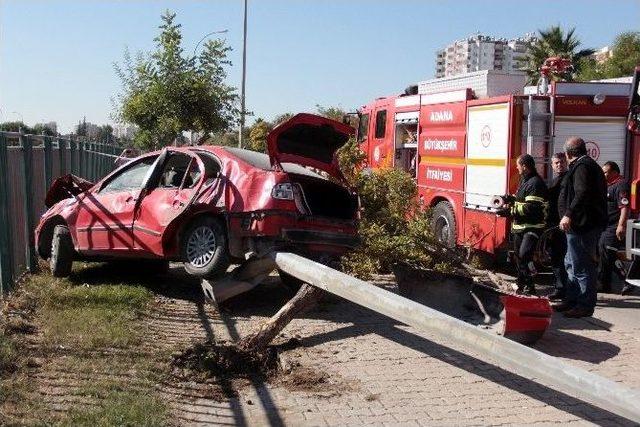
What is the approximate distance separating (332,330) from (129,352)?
2.14 metres

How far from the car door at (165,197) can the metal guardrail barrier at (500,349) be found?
2119 millimetres

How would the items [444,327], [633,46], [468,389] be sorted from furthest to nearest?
[633,46] → [468,389] → [444,327]

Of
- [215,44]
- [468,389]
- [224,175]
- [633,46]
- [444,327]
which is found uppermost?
[633,46]

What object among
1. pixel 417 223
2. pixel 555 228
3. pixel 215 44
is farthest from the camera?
pixel 215 44

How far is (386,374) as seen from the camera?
6059mm

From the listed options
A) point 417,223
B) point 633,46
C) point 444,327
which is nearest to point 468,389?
point 444,327

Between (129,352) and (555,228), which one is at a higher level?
(555,228)

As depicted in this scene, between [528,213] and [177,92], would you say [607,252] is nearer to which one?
[528,213]

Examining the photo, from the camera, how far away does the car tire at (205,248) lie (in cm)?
770

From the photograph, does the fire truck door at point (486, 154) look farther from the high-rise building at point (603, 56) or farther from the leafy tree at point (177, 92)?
the high-rise building at point (603, 56)

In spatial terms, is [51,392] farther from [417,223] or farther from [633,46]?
[633,46]

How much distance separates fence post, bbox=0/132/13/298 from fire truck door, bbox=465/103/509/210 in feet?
20.8

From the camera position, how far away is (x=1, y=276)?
774 centimetres

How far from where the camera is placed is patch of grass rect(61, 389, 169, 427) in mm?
4537
